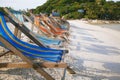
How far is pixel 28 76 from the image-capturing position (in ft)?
16.1

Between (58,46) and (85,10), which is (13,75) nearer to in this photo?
(58,46)

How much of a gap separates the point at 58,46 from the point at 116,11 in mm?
60869

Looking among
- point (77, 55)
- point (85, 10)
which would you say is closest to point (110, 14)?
point (85, 10)

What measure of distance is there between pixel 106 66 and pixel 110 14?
5887 centimetres

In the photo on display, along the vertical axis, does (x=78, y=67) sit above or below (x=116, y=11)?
above

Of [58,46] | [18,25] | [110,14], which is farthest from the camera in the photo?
[110,14]

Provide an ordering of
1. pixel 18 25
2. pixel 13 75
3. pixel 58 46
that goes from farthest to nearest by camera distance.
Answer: pixel 58 46 < pixel 13 75 < pixel 18 25

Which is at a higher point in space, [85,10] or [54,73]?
[54,73]

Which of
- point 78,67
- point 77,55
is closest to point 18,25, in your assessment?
point 78,67

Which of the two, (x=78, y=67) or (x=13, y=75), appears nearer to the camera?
(x=13, y=75)

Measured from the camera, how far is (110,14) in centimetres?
6400

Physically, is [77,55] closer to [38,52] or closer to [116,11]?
[38,52]

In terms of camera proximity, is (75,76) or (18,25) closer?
(18,25)

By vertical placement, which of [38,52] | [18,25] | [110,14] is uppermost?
[18,25]
